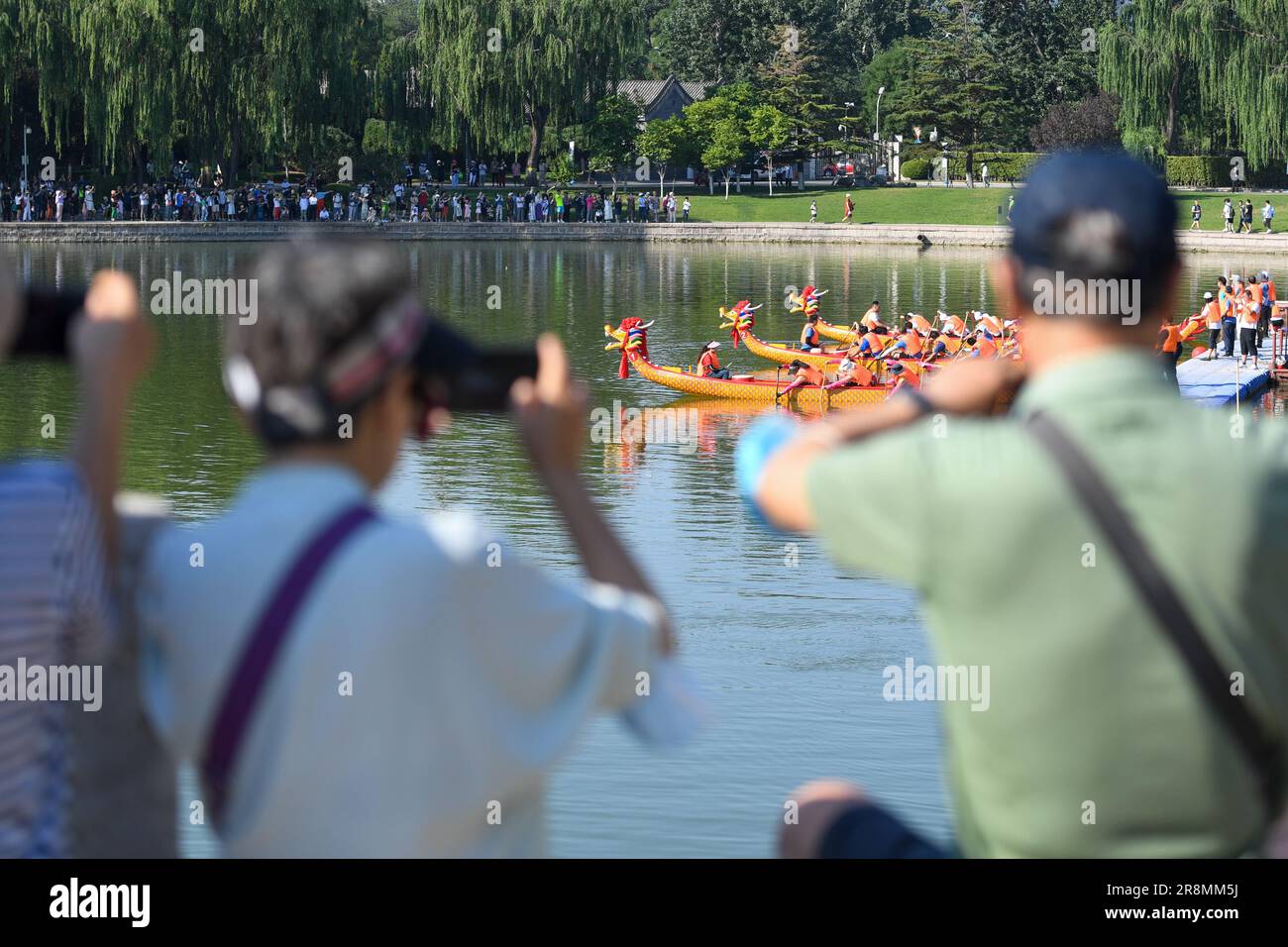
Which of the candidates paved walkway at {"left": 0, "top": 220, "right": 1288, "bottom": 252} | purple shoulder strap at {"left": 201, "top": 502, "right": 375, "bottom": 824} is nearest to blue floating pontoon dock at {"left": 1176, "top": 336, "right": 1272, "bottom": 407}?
purple shoulder strap at {"left": 201, "top": 502, "right": 375, "bottom": 824}

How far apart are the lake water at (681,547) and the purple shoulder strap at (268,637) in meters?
0.60

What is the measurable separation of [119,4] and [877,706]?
151 ft

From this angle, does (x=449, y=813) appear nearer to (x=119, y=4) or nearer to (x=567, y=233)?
(x=119, y=4)

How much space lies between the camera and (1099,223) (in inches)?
108

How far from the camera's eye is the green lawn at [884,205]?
62.3m

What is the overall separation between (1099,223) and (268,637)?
A: 131cm

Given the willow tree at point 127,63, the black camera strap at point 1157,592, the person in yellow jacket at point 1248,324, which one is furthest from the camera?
the willow tree at point 127,63

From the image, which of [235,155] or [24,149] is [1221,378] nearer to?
[235,155]

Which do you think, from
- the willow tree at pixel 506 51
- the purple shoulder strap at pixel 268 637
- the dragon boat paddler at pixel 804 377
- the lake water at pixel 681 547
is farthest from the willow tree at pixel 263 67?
the purple shoulder strap at pixel 268 637

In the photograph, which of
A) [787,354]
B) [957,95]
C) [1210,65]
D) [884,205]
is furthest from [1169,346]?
[957,95]

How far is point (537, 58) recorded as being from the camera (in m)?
61.4

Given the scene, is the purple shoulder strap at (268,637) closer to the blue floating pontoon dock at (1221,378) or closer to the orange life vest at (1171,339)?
the orange life vest at (1171,339)

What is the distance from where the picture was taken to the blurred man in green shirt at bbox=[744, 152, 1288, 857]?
2631 mm
